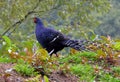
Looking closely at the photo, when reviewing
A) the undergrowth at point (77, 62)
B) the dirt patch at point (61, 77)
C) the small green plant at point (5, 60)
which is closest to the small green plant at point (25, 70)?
the undergrowth at point (77, 62)

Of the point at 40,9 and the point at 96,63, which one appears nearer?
Answer: the point at 96,63

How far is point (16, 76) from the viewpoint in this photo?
4.86m

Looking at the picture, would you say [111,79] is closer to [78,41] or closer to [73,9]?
[78,41]

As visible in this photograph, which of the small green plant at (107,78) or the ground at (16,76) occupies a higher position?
the ground at (16,76)

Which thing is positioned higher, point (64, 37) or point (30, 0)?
point (64, 37)

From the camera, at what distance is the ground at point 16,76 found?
4.57 metres

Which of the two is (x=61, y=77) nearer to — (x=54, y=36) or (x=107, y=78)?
(x=107, y=78)

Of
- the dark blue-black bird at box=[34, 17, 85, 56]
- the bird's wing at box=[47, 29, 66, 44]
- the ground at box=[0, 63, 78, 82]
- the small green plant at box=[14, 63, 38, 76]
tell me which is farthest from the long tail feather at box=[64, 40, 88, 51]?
the small green plant at box=[14, 63, 38, 76]

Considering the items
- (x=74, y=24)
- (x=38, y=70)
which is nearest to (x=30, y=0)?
(x=74, y=24)

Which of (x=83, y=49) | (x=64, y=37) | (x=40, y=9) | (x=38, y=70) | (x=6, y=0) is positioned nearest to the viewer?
(x=38, y=70)

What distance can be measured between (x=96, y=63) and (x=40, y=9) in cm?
1158

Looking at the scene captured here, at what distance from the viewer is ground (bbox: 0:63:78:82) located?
4.57m

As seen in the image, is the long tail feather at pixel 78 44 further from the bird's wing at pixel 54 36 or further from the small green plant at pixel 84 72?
the small green plant at pixel 84 72

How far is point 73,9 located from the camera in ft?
55.0
